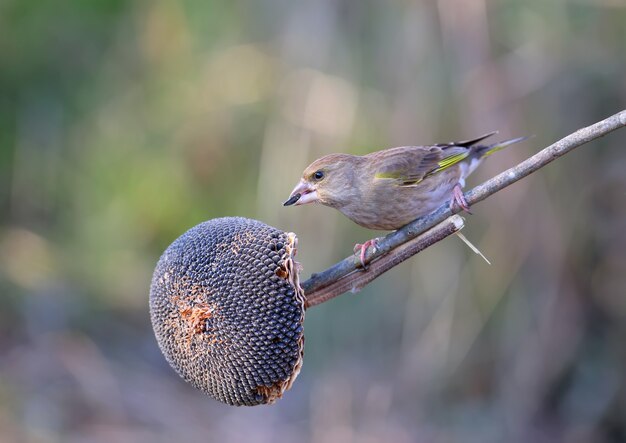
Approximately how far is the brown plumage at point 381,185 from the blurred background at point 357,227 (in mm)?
3405

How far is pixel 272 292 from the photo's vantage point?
340 centimetres

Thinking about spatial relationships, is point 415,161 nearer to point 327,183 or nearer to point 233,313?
point 327,183

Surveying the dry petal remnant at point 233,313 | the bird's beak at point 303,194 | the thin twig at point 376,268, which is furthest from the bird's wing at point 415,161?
the dry petal remnant at point 233,313

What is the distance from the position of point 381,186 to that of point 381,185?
0.5 inches

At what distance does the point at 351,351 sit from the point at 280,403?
1.98m

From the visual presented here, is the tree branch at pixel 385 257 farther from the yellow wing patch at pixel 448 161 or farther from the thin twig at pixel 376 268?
the yellow wing patch at pixel 448 161

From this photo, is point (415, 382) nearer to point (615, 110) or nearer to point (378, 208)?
point (615, 110)

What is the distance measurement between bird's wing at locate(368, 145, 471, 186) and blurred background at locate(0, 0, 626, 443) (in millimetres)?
3194

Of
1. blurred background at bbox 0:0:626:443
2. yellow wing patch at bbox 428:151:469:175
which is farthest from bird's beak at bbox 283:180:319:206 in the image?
blurred background at bbox 0:0:626:443

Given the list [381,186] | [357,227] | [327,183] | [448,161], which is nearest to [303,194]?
[327,183]

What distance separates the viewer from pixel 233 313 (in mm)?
3365

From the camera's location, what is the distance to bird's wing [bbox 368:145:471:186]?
18.0ft

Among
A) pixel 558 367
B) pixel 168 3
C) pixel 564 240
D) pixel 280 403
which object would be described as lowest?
pixel 280 403

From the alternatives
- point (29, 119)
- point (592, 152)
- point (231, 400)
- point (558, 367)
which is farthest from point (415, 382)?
point (29, 119)
